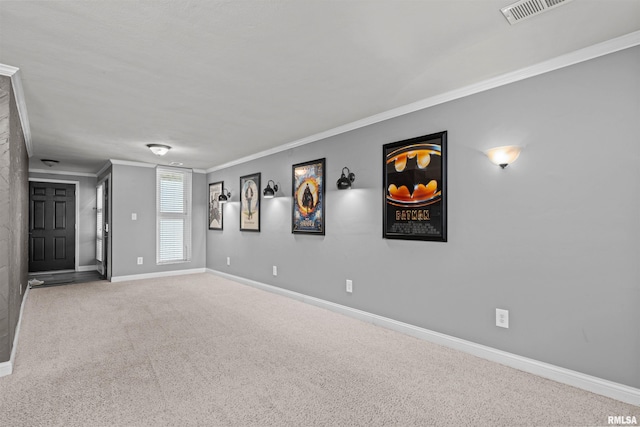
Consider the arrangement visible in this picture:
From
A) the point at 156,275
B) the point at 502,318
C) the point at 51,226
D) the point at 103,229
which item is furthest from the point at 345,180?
the point at 51,226

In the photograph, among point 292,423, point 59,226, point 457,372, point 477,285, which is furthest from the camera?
point 59,226

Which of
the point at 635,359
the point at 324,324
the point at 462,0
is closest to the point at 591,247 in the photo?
the point at 635,359

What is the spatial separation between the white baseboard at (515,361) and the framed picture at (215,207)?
383 centimetres

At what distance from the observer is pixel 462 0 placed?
183cm

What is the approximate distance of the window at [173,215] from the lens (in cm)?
703

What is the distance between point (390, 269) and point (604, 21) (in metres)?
2.59

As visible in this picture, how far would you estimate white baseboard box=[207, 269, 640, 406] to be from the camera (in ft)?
7.26

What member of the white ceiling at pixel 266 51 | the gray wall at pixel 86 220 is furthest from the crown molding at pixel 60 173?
the white ceiling at pixel 266 51

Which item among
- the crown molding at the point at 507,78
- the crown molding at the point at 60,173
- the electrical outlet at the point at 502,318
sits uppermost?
the crown molding at the point at 507,78

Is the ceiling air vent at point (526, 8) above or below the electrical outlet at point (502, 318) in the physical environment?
above

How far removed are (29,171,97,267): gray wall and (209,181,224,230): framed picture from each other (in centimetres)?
327

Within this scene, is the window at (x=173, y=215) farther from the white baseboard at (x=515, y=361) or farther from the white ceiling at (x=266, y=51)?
the white baseboard at (x=515, y=361)

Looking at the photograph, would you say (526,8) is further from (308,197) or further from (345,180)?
(308,197)

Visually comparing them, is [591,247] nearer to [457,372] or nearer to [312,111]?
[457,372]
